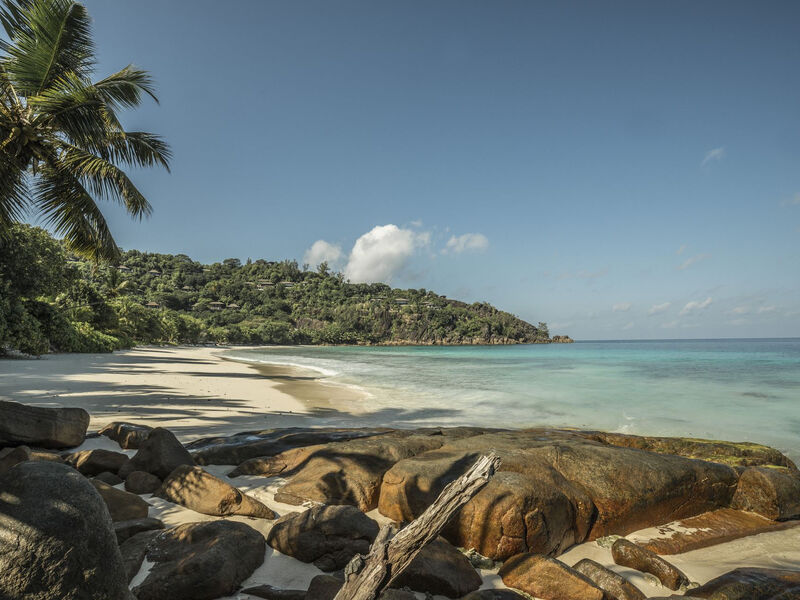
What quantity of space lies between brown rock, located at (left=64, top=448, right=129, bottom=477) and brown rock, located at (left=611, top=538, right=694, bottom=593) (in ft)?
17.7

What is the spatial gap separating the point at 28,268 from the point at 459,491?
90.7 feet

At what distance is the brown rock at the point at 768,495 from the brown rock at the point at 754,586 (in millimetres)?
2329

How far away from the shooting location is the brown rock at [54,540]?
1.81 meters

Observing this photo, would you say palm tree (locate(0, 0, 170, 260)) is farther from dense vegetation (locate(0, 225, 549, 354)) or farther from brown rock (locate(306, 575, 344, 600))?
dense vegetation (locate(0, 225, 549, 354))

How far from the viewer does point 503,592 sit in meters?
2.98

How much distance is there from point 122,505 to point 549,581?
12.0 ft

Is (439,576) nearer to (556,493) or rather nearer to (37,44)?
(556,493)

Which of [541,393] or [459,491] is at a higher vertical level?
[459,491]

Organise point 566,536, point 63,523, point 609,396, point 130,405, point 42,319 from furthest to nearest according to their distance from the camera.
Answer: point 42,319
point 609,396
point 130,405
point 566,536
point 63,523

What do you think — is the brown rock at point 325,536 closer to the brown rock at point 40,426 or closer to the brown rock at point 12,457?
the brown rock at point 12,457

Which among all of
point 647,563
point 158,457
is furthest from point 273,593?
point 647,563

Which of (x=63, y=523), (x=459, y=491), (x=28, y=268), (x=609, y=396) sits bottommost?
(x=609, y=396)

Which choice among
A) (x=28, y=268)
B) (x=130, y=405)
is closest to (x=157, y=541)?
(x=130, y=405)

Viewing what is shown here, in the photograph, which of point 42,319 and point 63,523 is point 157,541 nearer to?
point 63,523
